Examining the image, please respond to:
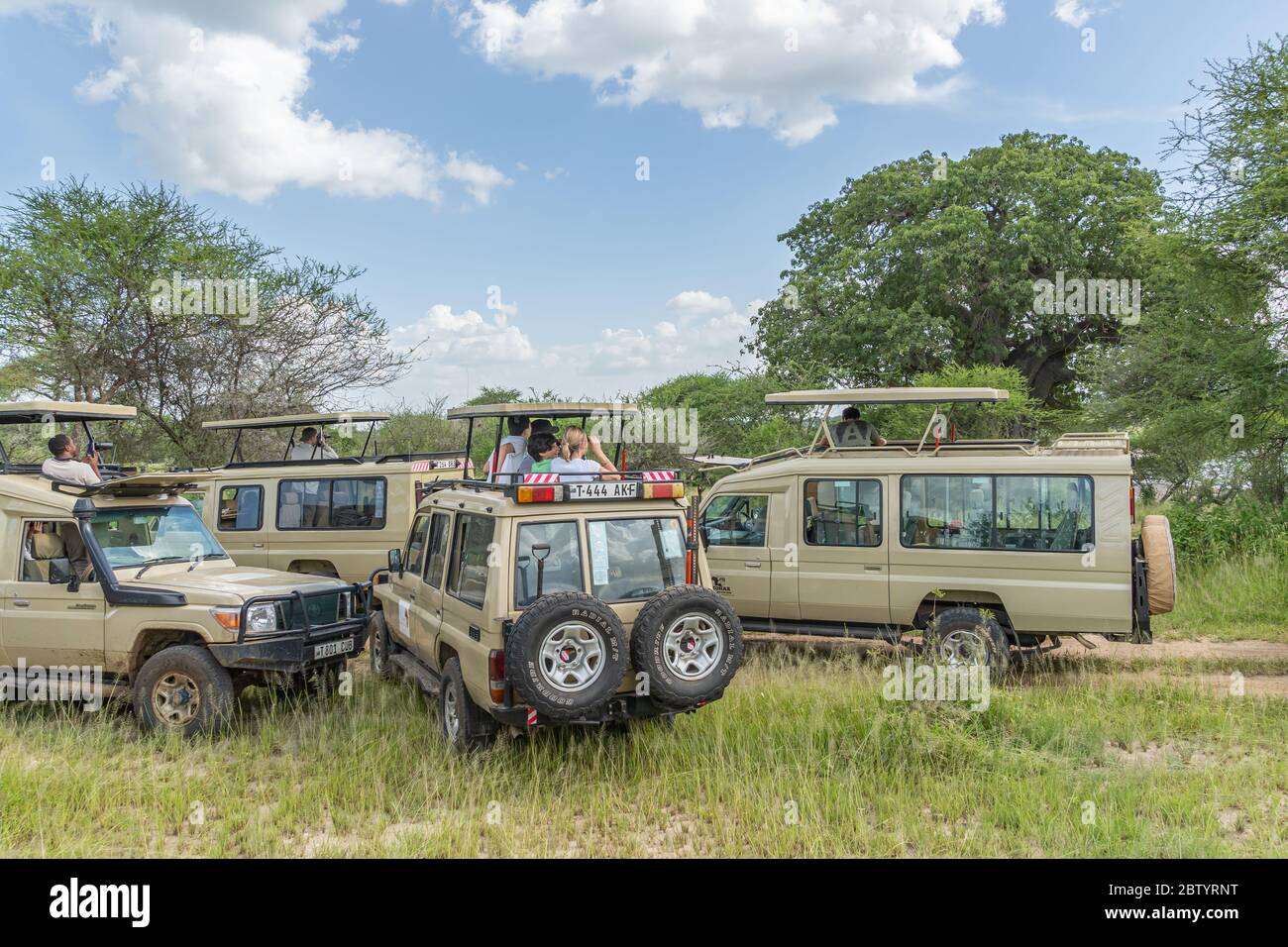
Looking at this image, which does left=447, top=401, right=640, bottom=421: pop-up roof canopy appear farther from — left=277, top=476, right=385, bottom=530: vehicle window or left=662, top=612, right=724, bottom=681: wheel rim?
left=277, top=476, right=385, bottom=530: vehicle window

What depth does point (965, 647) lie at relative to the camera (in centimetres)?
855

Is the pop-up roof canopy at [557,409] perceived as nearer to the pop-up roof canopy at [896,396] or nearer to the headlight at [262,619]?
the pop-up roof canopy at [896,396]

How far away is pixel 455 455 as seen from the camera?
39.5ft

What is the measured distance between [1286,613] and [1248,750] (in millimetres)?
Result: 5660

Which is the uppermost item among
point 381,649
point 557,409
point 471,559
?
point 557,409

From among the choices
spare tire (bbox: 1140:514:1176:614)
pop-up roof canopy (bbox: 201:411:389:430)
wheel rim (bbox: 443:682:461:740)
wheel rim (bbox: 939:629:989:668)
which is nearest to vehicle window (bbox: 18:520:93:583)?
wheel rim (bbox: 443:682:461:740)

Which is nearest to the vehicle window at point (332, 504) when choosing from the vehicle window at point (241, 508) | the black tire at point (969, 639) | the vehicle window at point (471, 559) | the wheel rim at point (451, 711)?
the vehicle window at point (241, 508)

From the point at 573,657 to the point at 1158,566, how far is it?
18.4 ft

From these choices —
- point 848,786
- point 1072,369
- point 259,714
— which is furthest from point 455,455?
point 1072,369

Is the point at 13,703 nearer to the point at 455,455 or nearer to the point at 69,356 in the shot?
the point at 455,455

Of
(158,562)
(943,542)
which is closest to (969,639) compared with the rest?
(943,542)

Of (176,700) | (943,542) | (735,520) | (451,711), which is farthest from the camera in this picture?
(735,520)

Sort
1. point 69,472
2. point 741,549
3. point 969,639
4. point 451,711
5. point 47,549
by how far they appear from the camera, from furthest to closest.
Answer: point 741,549, point 969,639, point 69,472, point 47,549, point 451,711

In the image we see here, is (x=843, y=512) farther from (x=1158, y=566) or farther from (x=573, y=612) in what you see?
(x=573, y=612)
